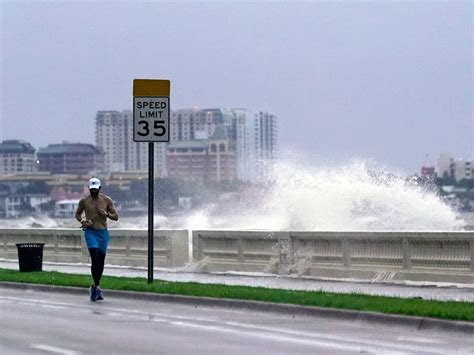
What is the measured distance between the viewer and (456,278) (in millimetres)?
23703

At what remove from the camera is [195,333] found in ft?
54.6

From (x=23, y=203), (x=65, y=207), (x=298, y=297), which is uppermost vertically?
(x=23, y=203)

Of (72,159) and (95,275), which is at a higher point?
(72,159)

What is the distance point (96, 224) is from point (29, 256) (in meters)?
8.93

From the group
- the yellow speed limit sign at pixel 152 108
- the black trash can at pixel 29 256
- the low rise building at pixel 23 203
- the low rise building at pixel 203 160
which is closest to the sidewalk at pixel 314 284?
the black trash can at pixel 29 256

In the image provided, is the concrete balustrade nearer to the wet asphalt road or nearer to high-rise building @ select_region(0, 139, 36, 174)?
the wet asphalt road

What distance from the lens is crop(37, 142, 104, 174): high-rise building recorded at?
85.8 meters

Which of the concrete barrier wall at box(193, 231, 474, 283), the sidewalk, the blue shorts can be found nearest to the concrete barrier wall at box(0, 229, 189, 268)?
the sidewalk

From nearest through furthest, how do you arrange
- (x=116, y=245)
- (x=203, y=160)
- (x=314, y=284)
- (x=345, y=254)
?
(x=314, y=284)
(x=345, y=254)
(x=116, y=245)
(x=203, y=160)

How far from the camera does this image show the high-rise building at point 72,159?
85750mm

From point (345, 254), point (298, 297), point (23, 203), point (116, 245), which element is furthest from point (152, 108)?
point (23, 203)

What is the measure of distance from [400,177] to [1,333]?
27.1 metres

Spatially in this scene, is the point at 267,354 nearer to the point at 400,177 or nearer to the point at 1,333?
the point at 1,333

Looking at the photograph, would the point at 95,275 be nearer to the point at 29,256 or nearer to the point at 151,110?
the point at 151,110
